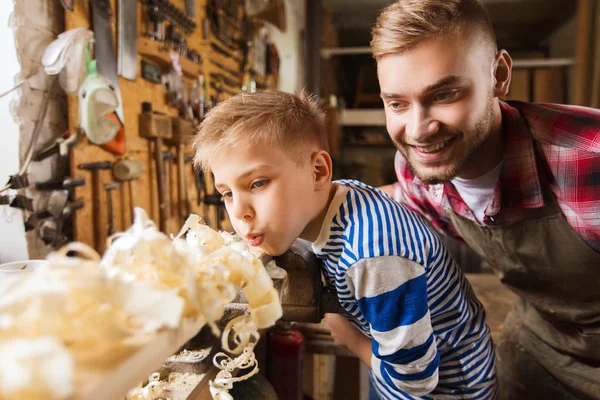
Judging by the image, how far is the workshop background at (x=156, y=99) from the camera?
129 centimetres

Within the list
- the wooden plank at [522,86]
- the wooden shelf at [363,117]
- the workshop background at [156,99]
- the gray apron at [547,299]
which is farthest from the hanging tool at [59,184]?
the wooden plank at [522,86]

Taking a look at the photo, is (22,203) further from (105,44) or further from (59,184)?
(105,44)

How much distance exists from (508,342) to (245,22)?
2.93 meters

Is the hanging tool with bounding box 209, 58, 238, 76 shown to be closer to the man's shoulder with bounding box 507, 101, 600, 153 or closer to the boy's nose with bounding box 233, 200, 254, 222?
the man's shoulder with bounding box 507, 101, 600, 153

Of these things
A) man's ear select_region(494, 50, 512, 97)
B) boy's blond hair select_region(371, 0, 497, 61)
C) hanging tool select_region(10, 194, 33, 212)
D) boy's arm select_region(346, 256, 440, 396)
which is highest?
boy's blond hair select_region(371, 0, 497, 61)

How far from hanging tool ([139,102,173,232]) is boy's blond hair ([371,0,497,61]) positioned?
1.27 meters

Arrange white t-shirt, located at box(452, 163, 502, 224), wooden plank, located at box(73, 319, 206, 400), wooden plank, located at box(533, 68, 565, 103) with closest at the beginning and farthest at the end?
wooden plank, located at box(73, 319, 206, 400) < white t-shirt, located at box(452, 163, 502, 224) < wooden plank, located at box(533, 68, 565, 103)

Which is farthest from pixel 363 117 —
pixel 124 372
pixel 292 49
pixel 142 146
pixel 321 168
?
pixel 124 372

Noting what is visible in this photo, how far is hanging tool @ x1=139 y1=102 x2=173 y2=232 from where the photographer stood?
79.2 inches

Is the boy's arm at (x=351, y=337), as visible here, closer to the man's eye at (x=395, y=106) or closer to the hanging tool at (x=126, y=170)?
the man's eye at (x=395, y=106)

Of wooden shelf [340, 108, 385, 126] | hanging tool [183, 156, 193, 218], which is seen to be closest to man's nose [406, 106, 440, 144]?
hanging tool [183, 156, 193, 218]

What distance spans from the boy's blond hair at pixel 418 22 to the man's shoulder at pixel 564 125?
32 cm

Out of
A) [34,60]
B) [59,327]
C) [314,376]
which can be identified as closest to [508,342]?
[314,376]

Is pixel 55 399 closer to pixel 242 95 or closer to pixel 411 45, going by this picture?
pixel 242 95
